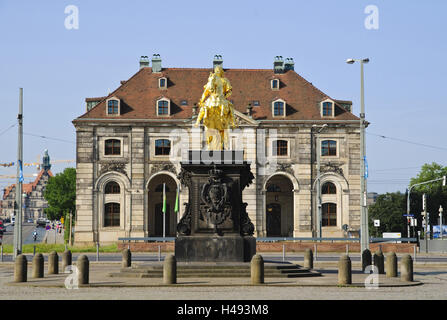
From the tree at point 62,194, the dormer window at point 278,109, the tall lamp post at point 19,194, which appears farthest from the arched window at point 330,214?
the tree at point 62,194

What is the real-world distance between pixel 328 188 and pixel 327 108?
7.06m

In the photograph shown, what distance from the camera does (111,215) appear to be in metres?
67.2

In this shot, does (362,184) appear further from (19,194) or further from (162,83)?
(162,83)

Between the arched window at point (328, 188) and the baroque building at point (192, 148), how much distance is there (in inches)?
3.5

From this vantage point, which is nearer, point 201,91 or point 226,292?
point 226,292

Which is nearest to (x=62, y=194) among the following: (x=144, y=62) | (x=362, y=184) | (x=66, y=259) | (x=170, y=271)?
(x=144, y=62)

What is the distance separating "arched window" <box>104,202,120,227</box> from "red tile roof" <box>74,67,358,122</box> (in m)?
7.76

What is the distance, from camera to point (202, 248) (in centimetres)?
2709

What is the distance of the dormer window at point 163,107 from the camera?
67750 mm

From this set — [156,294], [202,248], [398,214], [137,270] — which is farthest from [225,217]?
[398,214]

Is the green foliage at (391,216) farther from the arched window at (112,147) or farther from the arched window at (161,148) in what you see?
the arched window at (112,147)

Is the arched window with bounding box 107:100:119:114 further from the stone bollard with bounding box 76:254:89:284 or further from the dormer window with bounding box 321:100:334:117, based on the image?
the stone bollard with bounding box 76:254:89:284

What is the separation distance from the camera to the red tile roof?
67688 millimetres

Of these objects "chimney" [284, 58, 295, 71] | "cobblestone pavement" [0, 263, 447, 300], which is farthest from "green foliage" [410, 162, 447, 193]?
"cobblestone pavement" [0, 263, 447, 300]
